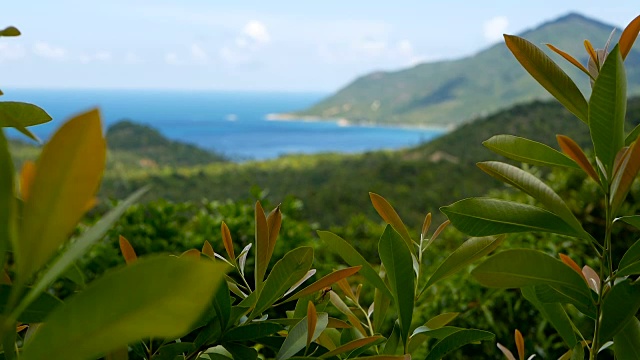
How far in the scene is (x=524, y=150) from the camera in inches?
14.7

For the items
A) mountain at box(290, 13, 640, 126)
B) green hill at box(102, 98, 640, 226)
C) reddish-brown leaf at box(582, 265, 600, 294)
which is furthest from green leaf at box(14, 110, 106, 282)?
mountain at box(290, 13, 640, 126)

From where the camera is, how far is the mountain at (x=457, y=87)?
4925cm

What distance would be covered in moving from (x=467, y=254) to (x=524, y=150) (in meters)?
0.07

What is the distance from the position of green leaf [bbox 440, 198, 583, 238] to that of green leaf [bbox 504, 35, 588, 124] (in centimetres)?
7

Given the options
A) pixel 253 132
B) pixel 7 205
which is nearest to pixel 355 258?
pixel 7 205

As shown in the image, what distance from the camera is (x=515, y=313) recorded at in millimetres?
1695

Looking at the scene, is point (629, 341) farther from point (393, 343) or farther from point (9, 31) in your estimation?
point (9, 31)

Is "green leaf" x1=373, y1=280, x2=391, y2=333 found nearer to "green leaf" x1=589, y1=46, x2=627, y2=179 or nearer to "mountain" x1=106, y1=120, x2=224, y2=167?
"green leaf" x1=589, y1=46, x2=627, y2=179

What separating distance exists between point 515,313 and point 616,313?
145cm

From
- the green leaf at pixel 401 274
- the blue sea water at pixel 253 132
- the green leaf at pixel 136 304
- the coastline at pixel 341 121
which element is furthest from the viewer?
the coastline at pixel 341 121

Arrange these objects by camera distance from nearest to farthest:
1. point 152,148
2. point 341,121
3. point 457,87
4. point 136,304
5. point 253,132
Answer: point 136,304, point 152,148, point 457,87, point 253,132, point 341,121

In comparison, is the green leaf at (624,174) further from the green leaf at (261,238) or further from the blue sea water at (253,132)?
the blue sea water at (253,132)

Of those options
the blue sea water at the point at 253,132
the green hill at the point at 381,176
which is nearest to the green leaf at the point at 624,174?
the green hill at the point at 381,176

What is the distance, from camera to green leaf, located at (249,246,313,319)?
1.08 ft
